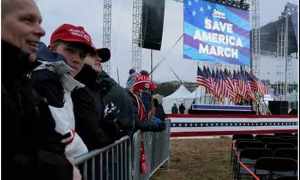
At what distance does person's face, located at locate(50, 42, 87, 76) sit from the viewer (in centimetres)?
256

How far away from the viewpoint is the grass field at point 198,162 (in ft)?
28.0

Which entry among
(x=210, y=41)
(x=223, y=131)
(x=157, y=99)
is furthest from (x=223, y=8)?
(x=157, y=99)

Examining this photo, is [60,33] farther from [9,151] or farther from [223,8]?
[223,8]

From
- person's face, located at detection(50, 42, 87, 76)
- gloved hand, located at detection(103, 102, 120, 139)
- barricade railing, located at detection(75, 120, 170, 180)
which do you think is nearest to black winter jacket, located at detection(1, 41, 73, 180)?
barricade railing, located at detection(75, 120, 170, 180)

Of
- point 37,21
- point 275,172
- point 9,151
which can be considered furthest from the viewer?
point 275,172

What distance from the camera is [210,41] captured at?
18719 mm

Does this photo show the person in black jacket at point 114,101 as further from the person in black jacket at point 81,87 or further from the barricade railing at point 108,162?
the person in black jacket at point 81,87

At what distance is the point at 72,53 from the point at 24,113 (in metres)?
1.17

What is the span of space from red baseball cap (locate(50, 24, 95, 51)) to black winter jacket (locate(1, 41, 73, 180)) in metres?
0.96

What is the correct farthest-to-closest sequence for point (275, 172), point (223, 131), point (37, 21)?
point (223, 131) → point (275, 172) → point (37, 21)

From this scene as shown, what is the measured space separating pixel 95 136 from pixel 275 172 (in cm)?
359

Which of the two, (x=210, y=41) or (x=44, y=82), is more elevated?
(x=210, y=41)

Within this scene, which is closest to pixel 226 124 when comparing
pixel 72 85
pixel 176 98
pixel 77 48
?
pixel 176 98

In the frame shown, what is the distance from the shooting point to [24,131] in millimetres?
1440
